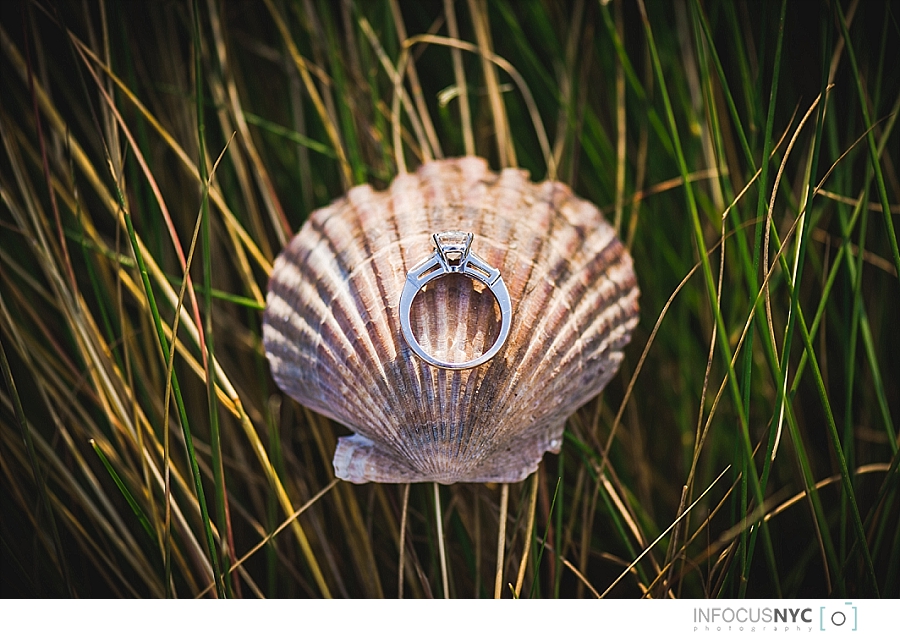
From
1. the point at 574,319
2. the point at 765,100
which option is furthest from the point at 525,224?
the point at 765,100

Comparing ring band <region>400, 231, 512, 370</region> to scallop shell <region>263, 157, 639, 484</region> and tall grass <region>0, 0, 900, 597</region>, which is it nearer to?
scallop shell <region>263, 157, 639, 484</region>
